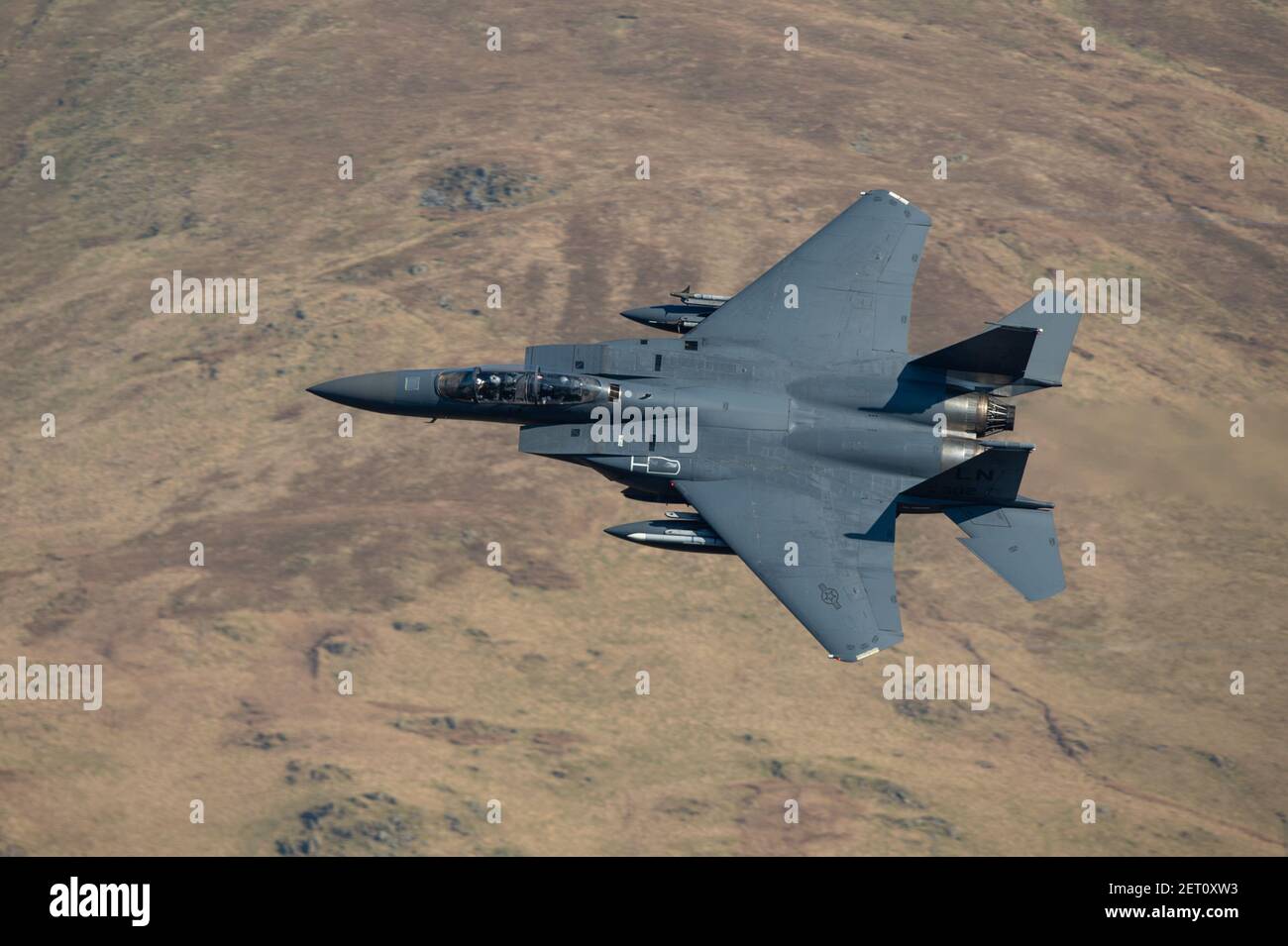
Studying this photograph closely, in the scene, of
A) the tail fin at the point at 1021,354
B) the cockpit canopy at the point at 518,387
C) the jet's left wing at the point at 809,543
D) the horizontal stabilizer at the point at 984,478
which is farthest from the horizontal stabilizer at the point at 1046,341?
the cockpit canopy at the point at 518,387

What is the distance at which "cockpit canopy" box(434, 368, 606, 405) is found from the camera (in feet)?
125

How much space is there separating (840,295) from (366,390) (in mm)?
12303

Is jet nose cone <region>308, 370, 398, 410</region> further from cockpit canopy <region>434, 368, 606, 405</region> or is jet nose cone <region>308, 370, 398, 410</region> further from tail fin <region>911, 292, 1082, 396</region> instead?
tail fin <region>911, 292, 1082, 396</region>

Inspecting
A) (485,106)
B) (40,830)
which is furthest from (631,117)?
(40,830)

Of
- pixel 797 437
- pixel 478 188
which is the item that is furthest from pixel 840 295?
pixel 478 188

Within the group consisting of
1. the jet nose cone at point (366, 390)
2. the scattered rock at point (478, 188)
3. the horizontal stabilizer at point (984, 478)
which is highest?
the scattered rock at point (478, 188)

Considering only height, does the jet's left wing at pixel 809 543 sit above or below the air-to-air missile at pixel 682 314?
below

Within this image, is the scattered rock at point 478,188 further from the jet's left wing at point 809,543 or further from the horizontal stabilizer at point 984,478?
the horizontal stabilizer at point 984,478

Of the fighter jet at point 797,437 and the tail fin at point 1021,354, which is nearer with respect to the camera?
the tail fin at point 1021,354

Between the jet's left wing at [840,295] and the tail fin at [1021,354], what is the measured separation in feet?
5.62

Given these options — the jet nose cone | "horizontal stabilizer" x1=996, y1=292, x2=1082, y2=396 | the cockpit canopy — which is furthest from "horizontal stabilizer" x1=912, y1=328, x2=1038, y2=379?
the jet nose cone

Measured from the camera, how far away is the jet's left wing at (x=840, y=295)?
39.6 m

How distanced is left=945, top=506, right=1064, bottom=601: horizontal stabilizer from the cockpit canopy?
9502mm

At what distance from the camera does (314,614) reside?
219ft
